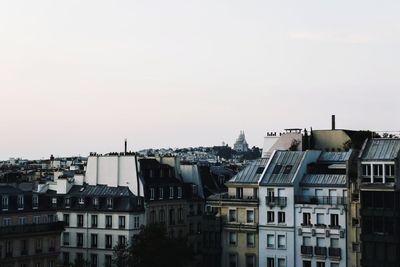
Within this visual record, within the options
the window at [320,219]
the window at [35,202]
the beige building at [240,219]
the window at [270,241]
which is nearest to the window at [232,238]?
the beige building at [240,219]

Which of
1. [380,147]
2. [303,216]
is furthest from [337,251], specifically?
[380,147]

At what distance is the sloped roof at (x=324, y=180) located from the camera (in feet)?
319

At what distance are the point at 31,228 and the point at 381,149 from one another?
4185 centimetres

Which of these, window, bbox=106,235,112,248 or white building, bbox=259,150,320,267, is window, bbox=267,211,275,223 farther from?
window, bbox=106,235,112,248

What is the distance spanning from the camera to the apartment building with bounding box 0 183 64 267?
98.1 metres

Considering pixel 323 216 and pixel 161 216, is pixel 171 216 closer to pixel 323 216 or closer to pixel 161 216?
pixel 161 216

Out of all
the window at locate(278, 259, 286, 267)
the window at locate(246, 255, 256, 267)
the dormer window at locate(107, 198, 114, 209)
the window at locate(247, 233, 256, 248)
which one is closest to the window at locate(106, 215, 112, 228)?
the dormer window at locate(107, 198, 114, 209)

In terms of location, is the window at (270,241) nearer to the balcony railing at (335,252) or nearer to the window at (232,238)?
the window at (232,238)

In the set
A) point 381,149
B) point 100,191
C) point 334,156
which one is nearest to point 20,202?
point 100,191

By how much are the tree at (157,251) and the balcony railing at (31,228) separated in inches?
466

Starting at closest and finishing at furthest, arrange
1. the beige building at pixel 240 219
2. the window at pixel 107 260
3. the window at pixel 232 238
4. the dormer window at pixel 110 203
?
the beige building at pixel 240 219
the window at pixel 232 238
the window at pixel 107 260
the dormer window at pixel 110 203

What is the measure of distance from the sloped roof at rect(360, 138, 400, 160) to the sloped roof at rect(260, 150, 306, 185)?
952 centimetres

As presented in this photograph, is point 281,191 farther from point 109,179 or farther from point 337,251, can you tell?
point 109,179

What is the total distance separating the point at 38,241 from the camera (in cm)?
10212
